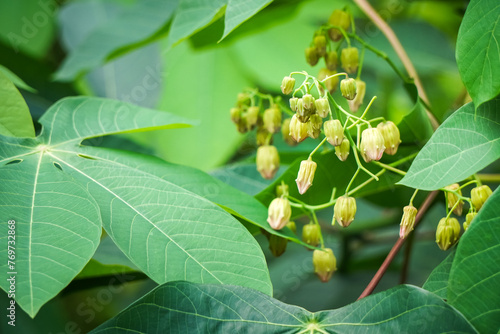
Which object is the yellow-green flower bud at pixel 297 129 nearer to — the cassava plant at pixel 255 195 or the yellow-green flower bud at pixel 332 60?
the cassava plant at pixel 255 195

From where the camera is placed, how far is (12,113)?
2.04 ft

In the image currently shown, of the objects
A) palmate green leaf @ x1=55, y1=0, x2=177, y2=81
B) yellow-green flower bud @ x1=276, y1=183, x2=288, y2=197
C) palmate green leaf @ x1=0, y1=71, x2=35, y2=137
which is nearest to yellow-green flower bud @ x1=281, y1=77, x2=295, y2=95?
yellow-green flower bud @ x1=276, y1=183, x2=288, y2=197

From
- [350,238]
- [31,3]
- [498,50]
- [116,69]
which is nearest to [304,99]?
Result: [498,50]

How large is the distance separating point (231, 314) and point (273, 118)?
268mm

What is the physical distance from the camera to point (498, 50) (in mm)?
458

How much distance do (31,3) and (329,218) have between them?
95 cm

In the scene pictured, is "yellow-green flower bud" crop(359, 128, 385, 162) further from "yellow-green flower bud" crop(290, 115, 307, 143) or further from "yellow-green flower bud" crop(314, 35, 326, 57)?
"yellow-green flower bud" crop(314, 35, 326, 57)

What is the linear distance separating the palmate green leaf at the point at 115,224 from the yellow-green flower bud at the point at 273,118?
16 cm

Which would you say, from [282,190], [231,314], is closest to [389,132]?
[282,190]

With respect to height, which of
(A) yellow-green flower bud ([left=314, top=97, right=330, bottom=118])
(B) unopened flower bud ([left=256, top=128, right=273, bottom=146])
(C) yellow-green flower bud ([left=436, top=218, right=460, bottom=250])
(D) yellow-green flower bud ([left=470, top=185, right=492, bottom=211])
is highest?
(A) yellow-green flower bud ([left=314, top=97, right=330, bottom=118])

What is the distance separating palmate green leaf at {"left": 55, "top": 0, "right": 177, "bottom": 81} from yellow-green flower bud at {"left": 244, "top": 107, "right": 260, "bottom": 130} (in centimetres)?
48

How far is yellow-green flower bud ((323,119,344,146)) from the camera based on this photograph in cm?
52

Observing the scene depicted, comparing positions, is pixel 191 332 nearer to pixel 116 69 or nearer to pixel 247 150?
pixel 247 150

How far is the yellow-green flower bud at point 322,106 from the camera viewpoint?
0.51 metres
